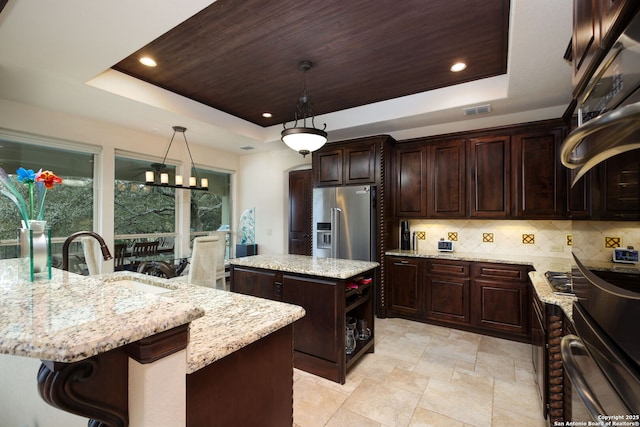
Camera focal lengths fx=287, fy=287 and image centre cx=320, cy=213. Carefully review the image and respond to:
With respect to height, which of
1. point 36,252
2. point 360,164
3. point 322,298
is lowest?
point 322,298

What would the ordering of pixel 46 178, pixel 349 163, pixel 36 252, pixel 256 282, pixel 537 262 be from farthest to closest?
pixel 349 163
pixel 537 262
pixel 256 282
pixel 46 178
pixel 36 252

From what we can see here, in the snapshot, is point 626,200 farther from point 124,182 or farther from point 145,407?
point 124,182

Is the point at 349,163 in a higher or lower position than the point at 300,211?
higher

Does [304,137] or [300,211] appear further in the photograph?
[300,211]

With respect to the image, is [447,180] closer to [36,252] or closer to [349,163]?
[349,163]

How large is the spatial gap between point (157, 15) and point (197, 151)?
337 centimetres

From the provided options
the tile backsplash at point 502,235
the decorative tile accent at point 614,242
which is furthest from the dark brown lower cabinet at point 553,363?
the tile backsplash at point 502,235

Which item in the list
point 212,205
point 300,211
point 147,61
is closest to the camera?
point 147,61

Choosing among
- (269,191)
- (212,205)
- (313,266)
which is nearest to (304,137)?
(313,266)

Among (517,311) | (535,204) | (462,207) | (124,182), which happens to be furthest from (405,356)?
(124,182)

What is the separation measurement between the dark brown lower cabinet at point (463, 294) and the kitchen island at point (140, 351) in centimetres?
295

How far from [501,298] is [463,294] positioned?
15.6 inches

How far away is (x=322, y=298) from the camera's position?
244 centimetres

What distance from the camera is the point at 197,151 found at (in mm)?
5062
